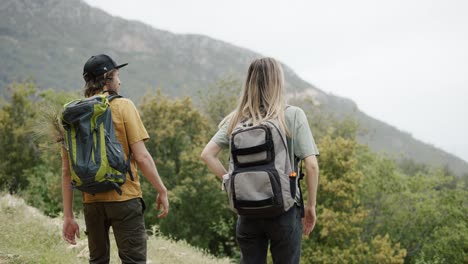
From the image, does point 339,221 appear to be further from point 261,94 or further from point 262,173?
point 262,173

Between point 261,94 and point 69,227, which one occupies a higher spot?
point 261,94

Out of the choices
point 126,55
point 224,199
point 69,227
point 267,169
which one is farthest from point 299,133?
point 126,55

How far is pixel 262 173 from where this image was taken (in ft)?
9.00

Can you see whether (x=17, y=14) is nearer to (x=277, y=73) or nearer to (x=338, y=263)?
(x=338, y=263)

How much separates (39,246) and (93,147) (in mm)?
3246

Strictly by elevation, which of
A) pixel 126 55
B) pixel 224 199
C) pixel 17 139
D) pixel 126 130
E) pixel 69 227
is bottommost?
pixel 17 139

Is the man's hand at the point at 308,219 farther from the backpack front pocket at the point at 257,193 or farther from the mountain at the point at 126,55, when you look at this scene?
the mountain at the point at 126,55

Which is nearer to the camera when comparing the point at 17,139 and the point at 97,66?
the point at 97,66

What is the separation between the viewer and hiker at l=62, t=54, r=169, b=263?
9.30 ft

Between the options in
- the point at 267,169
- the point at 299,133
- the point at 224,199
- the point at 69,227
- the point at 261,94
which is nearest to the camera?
the point at 267,169

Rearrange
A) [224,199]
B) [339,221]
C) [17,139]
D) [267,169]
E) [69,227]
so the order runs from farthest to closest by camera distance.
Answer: [17,139], [224,199], [339,221], [69,227], [267,169]

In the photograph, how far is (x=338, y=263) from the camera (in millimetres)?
18500

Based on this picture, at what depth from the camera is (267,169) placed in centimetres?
274

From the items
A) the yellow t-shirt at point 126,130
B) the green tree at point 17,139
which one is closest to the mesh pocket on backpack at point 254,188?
the yellow t-shirt at point 126,130
